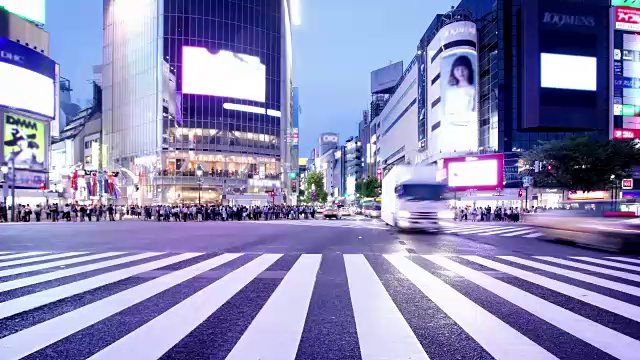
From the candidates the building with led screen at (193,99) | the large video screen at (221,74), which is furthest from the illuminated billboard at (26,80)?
the large video screen at (221,74)

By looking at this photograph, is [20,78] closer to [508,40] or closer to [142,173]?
[142,173]

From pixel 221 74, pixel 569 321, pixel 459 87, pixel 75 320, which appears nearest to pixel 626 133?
pixel 459 87

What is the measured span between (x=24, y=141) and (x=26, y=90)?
640cm

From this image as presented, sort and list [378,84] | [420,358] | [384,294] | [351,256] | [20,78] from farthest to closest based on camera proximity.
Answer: [378,84] < [20,78] < [351,256] < [384,294] < [420,358]

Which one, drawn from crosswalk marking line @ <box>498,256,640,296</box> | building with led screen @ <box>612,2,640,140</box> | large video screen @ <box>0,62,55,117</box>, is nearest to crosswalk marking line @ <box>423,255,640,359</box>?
crosswalk marking line @ <box>498,256,640,296</box>

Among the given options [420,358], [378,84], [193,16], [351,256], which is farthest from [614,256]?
[378,84]

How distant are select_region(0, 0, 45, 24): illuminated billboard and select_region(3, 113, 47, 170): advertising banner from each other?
1947 centimetres

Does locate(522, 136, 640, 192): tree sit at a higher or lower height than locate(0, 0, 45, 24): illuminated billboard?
lower

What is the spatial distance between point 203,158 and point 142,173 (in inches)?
364

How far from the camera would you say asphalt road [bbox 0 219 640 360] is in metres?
3.86

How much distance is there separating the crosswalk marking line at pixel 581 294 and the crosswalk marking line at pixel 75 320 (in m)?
6.26

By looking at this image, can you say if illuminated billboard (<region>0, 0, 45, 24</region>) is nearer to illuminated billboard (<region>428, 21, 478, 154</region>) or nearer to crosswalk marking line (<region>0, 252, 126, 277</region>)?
illuminated billboard (<region>428, 21, 478, 154</region>)

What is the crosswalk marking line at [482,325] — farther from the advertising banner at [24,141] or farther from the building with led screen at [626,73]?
the building with led screen at [626,73]

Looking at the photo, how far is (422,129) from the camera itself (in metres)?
69.0
